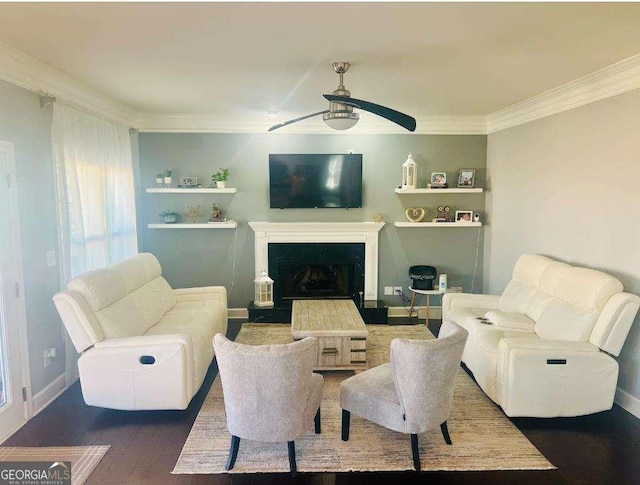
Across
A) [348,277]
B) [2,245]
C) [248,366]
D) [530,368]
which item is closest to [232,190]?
[348,277]

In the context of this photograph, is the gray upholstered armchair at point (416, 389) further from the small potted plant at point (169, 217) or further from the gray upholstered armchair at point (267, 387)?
the small potted plant at point (169, 217)

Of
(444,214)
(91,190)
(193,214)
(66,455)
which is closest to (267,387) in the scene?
(66,455)

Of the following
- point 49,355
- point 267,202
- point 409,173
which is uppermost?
point 409,173

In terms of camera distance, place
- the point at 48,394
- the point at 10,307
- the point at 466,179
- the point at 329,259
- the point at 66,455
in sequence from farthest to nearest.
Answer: the point at 329,259, the point at 466,179, the point at 48,394, the point at 10,307, the point at 66,455

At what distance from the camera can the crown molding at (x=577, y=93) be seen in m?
3.43

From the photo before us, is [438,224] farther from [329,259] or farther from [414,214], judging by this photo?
[329,259]

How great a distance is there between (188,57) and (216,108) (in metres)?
2.01

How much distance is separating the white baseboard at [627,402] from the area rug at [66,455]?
13.0 ft

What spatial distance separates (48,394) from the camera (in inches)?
142

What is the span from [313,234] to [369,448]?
335 cm

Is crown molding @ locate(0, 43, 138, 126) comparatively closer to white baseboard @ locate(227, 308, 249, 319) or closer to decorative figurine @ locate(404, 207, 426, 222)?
white baseboard @ locate(227, 308, 249, 319)

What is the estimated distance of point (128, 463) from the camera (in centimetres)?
279

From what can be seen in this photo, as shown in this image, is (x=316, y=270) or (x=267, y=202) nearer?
(x=267, y=202)

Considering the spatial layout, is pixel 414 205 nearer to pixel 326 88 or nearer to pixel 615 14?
pixel 326 88
